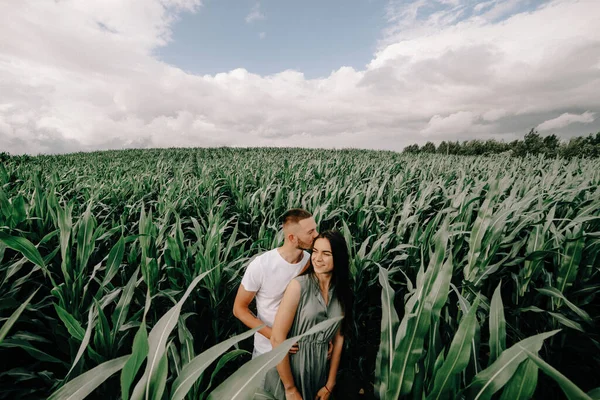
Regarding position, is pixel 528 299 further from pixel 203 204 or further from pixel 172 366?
pixel 203 204

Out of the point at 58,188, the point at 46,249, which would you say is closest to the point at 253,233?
the point at 46,249

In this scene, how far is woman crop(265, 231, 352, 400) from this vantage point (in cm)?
125

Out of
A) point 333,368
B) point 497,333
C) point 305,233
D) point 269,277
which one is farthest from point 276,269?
point 497,333

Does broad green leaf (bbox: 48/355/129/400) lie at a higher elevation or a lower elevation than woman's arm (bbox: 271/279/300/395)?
higher

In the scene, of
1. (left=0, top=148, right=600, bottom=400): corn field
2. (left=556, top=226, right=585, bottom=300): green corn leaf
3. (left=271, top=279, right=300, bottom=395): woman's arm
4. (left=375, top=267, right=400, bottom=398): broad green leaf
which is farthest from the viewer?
(left=556, top=226, right=585, bottom=300): green corn leaf

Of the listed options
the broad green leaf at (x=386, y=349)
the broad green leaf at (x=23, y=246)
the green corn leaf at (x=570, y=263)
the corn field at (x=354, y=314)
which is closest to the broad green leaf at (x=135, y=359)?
the corn field at (x=354, y=314)

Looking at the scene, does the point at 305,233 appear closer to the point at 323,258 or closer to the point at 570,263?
the point at 323,258

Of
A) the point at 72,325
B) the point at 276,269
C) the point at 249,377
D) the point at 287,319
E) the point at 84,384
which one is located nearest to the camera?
the point at 249,377

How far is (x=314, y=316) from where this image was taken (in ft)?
4.15

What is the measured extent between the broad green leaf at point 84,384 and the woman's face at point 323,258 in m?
0.80

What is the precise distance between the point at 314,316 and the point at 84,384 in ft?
2.74

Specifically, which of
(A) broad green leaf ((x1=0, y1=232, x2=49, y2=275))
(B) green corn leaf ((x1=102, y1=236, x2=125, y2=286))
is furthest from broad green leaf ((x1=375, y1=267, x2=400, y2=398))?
(A) broad green leaf ((x1=0, y1=232, x2=49, y2=275))

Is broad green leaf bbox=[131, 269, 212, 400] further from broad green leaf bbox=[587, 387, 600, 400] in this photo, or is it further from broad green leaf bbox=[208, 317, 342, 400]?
broad green leaf bbox=[587, 387, 600, 400]

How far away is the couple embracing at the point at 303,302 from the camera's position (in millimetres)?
1255
